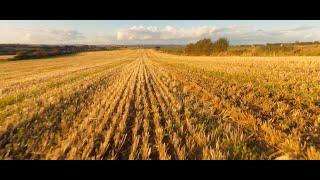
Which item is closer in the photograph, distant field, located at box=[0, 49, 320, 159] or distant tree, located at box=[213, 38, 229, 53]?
distant field, located at box=[0, 49, 320, 159]

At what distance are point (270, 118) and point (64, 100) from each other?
22.0ft

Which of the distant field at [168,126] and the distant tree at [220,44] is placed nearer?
the distant field at [168,126]

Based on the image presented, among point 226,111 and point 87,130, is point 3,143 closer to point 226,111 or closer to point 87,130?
point 87,130

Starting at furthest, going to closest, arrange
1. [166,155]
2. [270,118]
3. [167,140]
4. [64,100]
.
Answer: [64,100]
[270,118]
[167,140]
[166,155]

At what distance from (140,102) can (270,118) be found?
4043mm

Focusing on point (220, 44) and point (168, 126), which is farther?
point (220, 44)

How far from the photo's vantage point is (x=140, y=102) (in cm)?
1031
